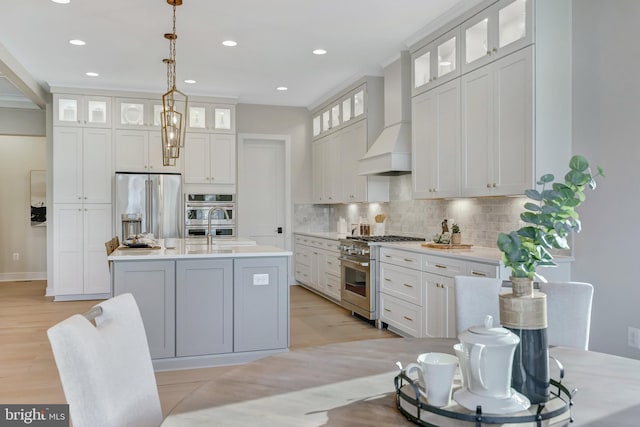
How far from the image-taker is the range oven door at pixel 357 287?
5.02 metres

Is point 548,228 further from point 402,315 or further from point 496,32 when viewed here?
point 402,315

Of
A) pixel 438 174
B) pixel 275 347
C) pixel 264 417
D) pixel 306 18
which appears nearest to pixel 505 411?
pixel 264 417

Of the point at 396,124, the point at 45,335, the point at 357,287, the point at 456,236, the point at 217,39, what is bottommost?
the point at 45,335

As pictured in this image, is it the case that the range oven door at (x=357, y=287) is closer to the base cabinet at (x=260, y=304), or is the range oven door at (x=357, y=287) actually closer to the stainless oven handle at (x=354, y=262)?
the stainless oven handle at (x=354, y=262)

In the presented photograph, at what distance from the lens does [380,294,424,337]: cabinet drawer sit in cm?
423

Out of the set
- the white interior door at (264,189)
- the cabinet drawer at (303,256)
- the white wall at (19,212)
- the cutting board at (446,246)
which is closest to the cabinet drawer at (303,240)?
the cabinet drawer at (303,256)

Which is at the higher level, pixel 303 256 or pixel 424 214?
pixel 424 214

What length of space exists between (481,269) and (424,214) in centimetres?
192

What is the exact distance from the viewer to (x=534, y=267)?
1115 millimetres

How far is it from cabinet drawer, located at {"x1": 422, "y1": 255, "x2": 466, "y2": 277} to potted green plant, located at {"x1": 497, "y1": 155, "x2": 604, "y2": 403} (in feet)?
8.37

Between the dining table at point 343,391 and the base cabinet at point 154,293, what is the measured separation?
2.46 meters

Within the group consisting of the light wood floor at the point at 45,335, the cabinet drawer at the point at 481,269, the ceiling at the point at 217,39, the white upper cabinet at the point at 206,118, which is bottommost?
the light wood floor at the point at 45,335

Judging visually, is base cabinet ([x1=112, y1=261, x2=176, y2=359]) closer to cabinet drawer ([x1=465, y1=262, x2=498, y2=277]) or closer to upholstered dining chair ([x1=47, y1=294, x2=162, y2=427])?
cabinet drawer ([x1=465, y1=262, x2=498, y2=277])

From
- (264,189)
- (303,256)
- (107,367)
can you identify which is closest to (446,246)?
(303,256)
